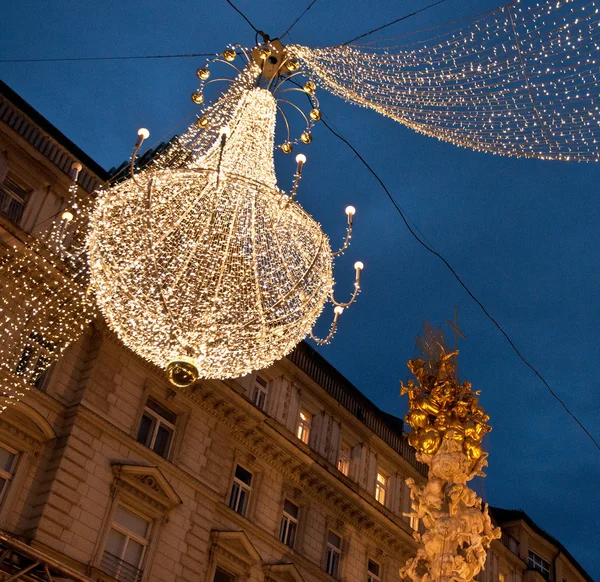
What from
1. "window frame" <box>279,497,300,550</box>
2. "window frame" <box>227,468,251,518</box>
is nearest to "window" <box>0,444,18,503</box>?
"window frame" <box>227,468,251,518</box>

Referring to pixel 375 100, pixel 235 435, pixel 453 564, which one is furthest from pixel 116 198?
pixel 235 435

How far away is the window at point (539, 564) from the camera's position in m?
38.0

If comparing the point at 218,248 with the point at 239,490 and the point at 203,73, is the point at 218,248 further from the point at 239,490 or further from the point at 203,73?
the point at 239,490

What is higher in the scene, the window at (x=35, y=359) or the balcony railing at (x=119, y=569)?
the window at (x=35, y=359)

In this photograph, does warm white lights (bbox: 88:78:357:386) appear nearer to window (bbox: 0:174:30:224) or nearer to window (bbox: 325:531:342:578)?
window (bbox: 0:174:30:224)

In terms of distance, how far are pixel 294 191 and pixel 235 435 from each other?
1338cm

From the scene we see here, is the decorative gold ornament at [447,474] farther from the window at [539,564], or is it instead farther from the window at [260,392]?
the window at [539,564]

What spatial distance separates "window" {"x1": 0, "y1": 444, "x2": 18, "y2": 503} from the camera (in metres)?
19.0

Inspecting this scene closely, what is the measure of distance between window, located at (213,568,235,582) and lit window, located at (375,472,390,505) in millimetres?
8130

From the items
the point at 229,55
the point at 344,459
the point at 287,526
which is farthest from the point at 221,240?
Answer: the point at 344,459

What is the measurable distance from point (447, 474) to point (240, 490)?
523 inches

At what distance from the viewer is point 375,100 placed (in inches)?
515

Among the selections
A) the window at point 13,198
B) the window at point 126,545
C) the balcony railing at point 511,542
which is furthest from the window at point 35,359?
the balcony railing at point 511,542

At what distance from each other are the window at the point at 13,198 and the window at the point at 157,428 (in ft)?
19.1
